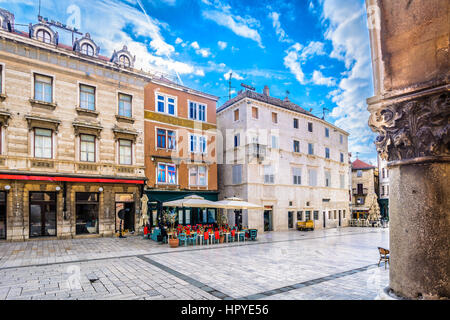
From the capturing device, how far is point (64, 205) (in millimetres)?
18922

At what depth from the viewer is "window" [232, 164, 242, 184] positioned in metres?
27.2

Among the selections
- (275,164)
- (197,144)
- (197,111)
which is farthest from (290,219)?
(197,111)

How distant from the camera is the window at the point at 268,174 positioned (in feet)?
91.2

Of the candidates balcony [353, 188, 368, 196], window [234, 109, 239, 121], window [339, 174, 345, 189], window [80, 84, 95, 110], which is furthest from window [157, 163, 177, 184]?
balcony [353, 188, 368, 196]

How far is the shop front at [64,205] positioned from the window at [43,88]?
5.53 m

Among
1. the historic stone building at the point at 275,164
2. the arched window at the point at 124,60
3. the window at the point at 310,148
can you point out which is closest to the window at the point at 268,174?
the historic stone building at the point at 275,164

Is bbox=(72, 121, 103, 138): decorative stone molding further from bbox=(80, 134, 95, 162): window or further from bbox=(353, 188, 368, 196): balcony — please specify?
bbox=(353, 188, 368, 196): balcony

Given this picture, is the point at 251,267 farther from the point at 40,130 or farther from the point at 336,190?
the point at 336,190

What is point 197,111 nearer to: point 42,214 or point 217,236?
point 217,236

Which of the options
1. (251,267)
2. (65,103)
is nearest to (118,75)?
(65,103)

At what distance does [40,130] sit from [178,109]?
11.2 m

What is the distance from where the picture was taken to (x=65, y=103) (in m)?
19.9

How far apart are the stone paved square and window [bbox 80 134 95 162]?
7.69 metres

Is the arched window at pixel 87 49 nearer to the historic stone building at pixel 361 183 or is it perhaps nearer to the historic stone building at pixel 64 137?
the historic stone building at pixel 64 137
